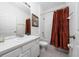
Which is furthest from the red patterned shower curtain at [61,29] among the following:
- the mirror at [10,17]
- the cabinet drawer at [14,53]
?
the cabinet drawer at [14,53]

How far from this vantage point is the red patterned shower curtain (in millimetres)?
3330

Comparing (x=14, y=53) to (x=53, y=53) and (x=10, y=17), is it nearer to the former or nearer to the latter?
(x=10, y=17)

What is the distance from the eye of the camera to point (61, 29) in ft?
12.0

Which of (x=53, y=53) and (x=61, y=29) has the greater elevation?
(x=61, y=29)

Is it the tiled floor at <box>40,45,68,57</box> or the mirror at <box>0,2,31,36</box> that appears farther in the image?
the tiled floor at <box>40,45,68,57</box>

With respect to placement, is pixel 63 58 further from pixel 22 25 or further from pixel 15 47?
pixel 15 47

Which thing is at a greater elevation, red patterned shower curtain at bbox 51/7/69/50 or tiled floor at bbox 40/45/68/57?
red patterned shower curtain at bbox 51/7/69/50

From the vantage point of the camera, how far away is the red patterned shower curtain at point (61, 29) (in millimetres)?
3330

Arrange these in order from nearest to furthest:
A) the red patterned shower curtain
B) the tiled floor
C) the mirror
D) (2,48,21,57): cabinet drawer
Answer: (2,48,21,57): cabinet drawer < the mirror < the tiled floor < the red patterned shower curtain

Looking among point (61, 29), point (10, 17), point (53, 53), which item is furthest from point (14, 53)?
point (61, 29)

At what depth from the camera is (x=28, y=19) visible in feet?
10.1

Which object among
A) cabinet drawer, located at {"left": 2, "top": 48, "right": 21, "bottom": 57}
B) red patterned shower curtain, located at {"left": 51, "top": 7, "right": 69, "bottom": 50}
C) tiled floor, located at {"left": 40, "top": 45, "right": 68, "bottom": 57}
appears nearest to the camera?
cabinet drawer, located at {"left": 2, "top": 48, "right": 21, "bottom": 57}

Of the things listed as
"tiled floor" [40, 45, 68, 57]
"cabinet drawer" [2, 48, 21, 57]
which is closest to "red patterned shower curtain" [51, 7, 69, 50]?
"tiled floor" [40, 45, 68, 57]

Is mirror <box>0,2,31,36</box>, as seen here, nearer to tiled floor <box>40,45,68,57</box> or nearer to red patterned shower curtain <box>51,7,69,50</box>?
tiled floor <box>40,45,68,57</box>
